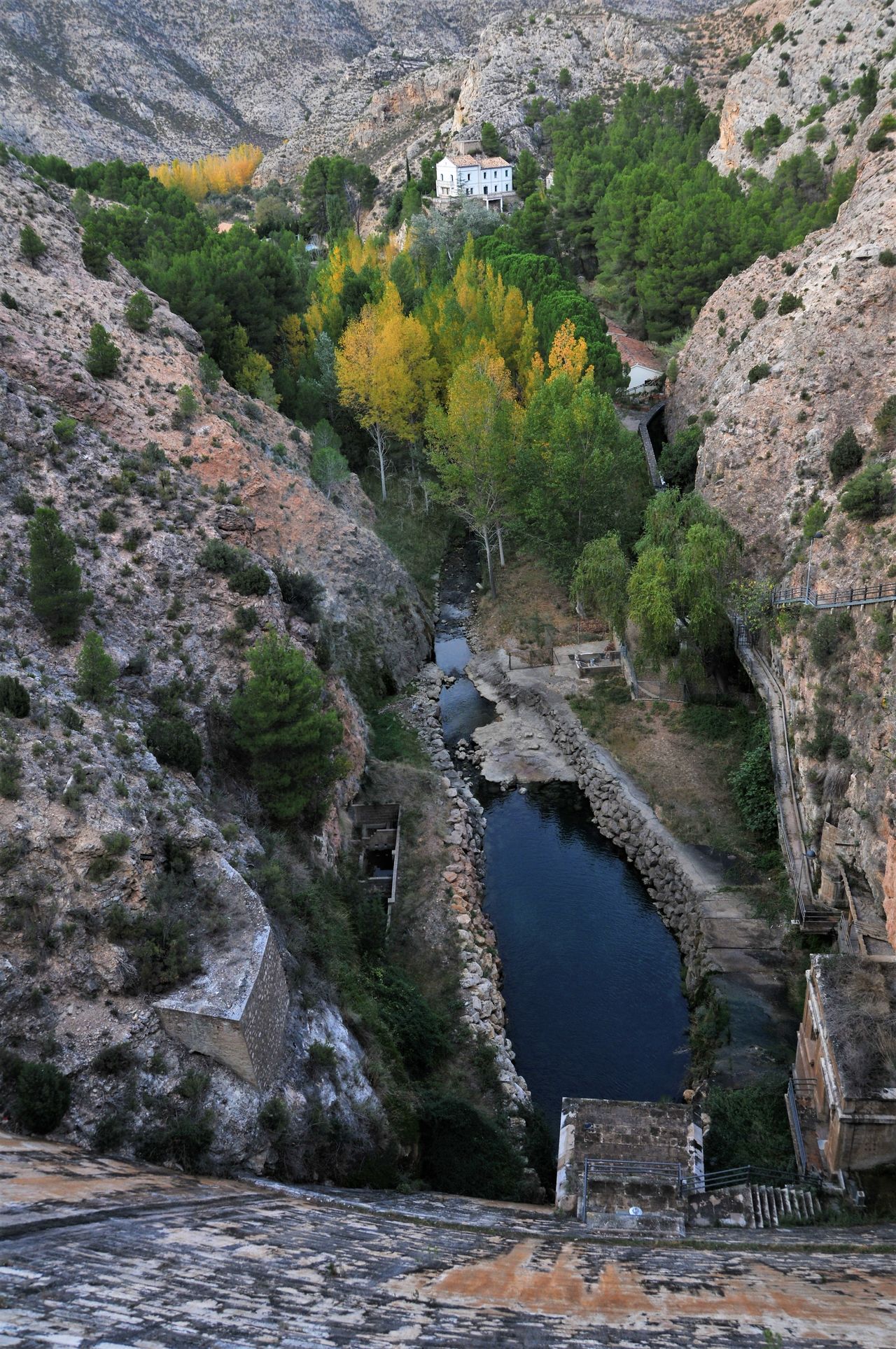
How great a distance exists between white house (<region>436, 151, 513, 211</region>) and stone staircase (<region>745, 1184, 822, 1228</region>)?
306ft

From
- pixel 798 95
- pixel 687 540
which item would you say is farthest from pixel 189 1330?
pixel 798 95

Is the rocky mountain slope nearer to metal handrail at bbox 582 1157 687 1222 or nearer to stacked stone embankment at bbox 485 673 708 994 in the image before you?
stacked stone embankment at bbox 485 673 708 994

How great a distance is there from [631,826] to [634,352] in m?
40.3

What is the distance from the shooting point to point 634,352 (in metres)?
62.2

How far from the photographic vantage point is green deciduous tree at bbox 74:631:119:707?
2195 cm

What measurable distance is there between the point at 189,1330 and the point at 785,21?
105 meters

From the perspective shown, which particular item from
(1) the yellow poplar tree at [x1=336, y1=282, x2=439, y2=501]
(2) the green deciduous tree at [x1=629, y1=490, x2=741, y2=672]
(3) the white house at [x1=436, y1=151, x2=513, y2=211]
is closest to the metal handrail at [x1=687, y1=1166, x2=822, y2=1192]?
(2) the green deciduous tree at [x1=629, y1=490, x2=741, y2=672]

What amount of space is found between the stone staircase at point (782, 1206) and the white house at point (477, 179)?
93.3 m

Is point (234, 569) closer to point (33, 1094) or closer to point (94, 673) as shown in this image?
point (94, 673)

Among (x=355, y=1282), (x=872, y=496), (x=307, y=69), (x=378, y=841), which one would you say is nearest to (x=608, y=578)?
(x=872, y=496)

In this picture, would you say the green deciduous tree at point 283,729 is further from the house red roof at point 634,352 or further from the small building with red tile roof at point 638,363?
the house red roof at point 634,352

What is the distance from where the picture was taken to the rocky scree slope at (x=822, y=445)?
26.0 m

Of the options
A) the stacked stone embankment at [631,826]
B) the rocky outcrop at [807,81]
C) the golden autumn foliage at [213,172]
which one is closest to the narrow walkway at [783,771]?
the stacked stone embankment at [631,826]

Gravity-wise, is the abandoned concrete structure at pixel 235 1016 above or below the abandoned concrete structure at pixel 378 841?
below
